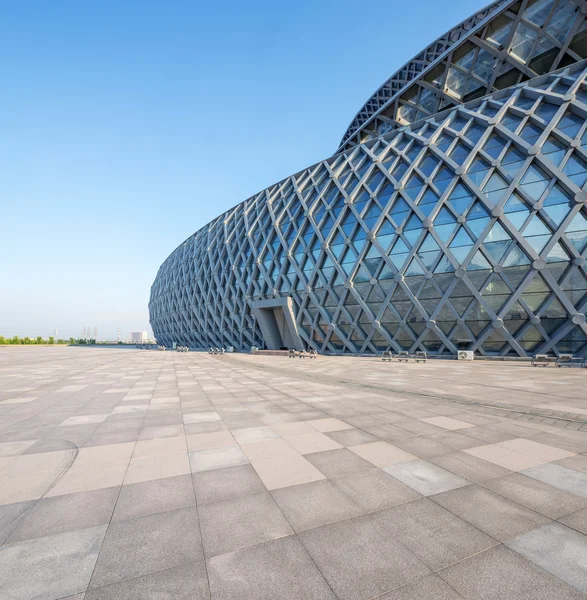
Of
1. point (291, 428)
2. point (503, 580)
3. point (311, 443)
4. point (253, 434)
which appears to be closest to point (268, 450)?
point (311, 443)

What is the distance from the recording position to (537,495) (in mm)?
4125

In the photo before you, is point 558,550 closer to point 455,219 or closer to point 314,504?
point 314,504

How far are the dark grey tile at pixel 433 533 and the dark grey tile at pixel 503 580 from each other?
111mm

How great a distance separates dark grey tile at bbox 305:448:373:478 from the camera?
4840mm

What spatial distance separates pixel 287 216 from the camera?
40.4m

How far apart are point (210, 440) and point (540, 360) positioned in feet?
79.3

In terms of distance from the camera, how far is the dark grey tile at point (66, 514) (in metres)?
3.41

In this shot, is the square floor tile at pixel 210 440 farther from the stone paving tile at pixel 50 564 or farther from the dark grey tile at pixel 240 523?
the stone paving tile at pixel 50 564

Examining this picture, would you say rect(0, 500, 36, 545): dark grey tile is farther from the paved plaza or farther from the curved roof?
the curved roof

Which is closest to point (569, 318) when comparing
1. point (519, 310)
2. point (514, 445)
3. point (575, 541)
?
point (519, 310)

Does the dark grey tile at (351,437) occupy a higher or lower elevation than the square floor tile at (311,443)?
lower

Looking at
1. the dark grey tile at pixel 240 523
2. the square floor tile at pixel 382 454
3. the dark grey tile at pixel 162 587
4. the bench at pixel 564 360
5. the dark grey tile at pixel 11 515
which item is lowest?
the bench at pixel 564 360

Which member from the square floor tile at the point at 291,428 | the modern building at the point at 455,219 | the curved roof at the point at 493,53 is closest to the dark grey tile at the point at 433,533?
the square floor tile at the point at 291,428

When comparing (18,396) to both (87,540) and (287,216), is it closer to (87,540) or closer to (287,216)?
(87,540)
